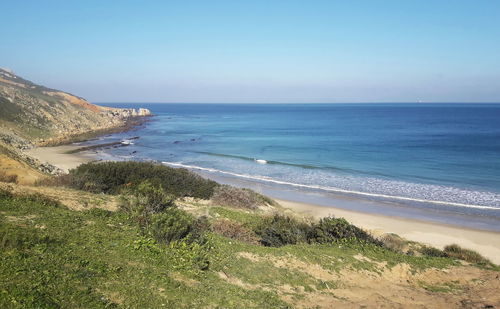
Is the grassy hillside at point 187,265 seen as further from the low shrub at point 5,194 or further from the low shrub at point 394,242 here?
the low shrub at point 394,242

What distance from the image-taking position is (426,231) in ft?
71.7

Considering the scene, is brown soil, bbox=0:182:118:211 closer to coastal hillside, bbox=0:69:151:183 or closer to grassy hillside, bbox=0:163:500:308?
grassy hillside, bbox=0:163:500:308

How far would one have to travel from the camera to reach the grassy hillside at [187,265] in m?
6.92

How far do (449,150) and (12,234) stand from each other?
174ft

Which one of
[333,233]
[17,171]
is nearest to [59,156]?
[17,171]

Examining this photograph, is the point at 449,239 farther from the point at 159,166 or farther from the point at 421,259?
the point at 159,166

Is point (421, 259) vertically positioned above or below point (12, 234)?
below

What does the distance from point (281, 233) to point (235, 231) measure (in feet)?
5.66

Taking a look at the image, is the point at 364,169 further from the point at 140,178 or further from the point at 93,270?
the point at 93,270

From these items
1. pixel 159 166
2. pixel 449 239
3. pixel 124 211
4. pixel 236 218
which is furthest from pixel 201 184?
pixel 449 239

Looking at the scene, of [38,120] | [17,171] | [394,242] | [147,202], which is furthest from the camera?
[38,120]

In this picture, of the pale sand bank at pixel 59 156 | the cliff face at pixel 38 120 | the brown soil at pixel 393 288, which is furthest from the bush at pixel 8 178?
the cliff face at pixel 38 120

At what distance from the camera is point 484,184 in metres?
32.0

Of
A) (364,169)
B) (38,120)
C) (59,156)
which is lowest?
(59,156)
